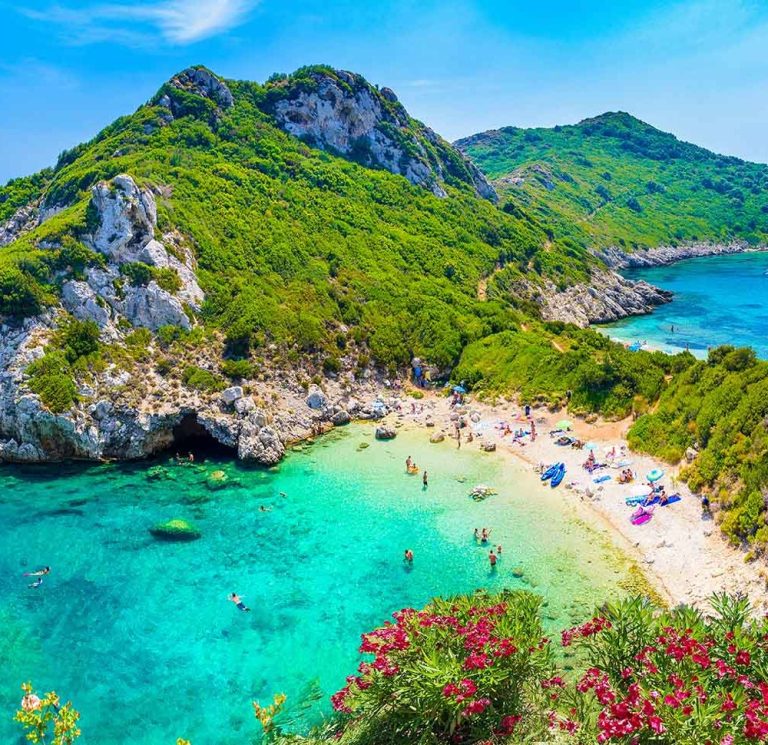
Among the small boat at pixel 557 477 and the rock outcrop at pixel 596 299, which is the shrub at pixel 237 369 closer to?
the small boat at pixel 557 477

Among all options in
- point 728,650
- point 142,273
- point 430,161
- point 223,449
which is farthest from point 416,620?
point 430,161

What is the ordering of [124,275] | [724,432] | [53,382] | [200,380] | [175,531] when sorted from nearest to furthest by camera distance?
[175,531]
[724,432]
[53,382]
[200,380]
[124,275]

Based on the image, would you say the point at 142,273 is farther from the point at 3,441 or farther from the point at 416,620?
the point at 416,620

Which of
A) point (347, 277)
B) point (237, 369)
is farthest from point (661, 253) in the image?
point (237, 369)

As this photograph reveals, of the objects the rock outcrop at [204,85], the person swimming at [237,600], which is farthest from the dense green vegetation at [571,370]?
the rock outcrop at [204,85]

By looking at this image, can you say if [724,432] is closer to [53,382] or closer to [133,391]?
[133,391]
